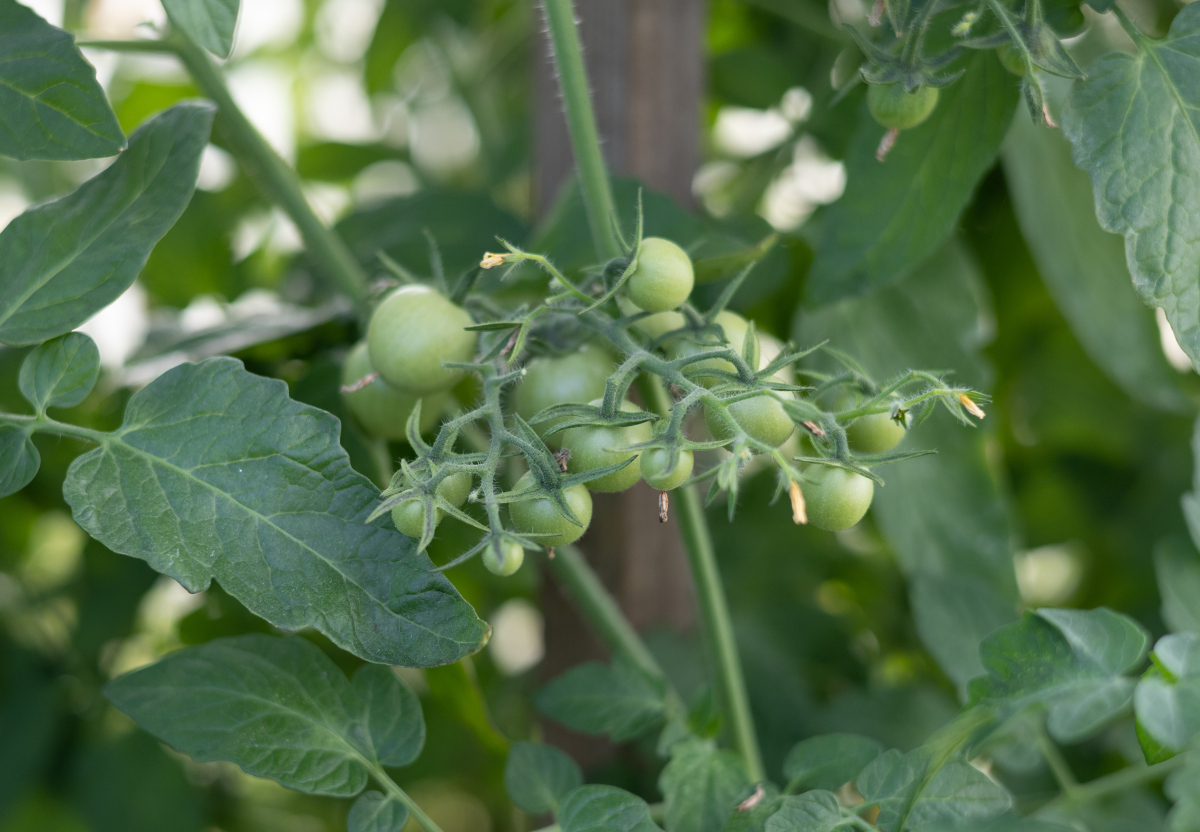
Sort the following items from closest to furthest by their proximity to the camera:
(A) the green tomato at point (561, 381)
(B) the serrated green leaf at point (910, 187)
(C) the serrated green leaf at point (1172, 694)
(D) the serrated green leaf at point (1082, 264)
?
(C) the serrated green leaf at point (1172, 694)
(A) the green tomato at point (561, 381)
(B) the serrated green leaf at point (910, 187)
(D) the serrated green leaf at point (1082, 264)

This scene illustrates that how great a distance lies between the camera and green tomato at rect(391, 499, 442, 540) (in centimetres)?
37

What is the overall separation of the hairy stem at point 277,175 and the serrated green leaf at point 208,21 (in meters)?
0.16

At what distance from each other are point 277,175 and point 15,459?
0.25 meters

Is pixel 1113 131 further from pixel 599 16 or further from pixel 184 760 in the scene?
pixel 184 760

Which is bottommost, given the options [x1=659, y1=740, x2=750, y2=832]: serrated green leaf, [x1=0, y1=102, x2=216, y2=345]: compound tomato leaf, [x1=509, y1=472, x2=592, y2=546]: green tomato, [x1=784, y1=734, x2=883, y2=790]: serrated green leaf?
[x1=659, y1=740, x2=750, y2=832]: serrated green leaf

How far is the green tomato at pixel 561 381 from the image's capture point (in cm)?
44

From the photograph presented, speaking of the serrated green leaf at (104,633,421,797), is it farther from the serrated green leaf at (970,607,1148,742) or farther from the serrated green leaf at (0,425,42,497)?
the serrated green leaf at (970,607,1148,742)

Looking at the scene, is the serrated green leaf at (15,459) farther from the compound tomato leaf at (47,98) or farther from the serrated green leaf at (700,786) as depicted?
the serrated green leaf at (700,786)

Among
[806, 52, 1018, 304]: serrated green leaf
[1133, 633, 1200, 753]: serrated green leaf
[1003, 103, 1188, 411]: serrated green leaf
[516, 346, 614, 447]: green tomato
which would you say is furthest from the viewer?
[1003, 103, 1188, 411]: serrated green leaf

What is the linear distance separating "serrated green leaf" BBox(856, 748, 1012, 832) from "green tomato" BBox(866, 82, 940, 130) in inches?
11.9

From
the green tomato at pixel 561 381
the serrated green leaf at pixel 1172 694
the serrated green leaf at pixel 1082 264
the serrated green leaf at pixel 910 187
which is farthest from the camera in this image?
the serrated green leaf at pixel 1082 264

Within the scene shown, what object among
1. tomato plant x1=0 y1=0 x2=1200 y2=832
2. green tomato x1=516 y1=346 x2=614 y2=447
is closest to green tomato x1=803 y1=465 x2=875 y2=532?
tomato plant x1=0 y1=0 x2=1200 y2=832

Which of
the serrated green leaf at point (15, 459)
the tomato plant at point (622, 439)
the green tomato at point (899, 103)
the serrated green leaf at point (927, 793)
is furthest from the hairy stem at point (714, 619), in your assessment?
the serrated green leaf at point (15, 459)

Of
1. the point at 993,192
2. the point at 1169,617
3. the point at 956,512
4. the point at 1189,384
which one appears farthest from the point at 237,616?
the point at 1189,384
